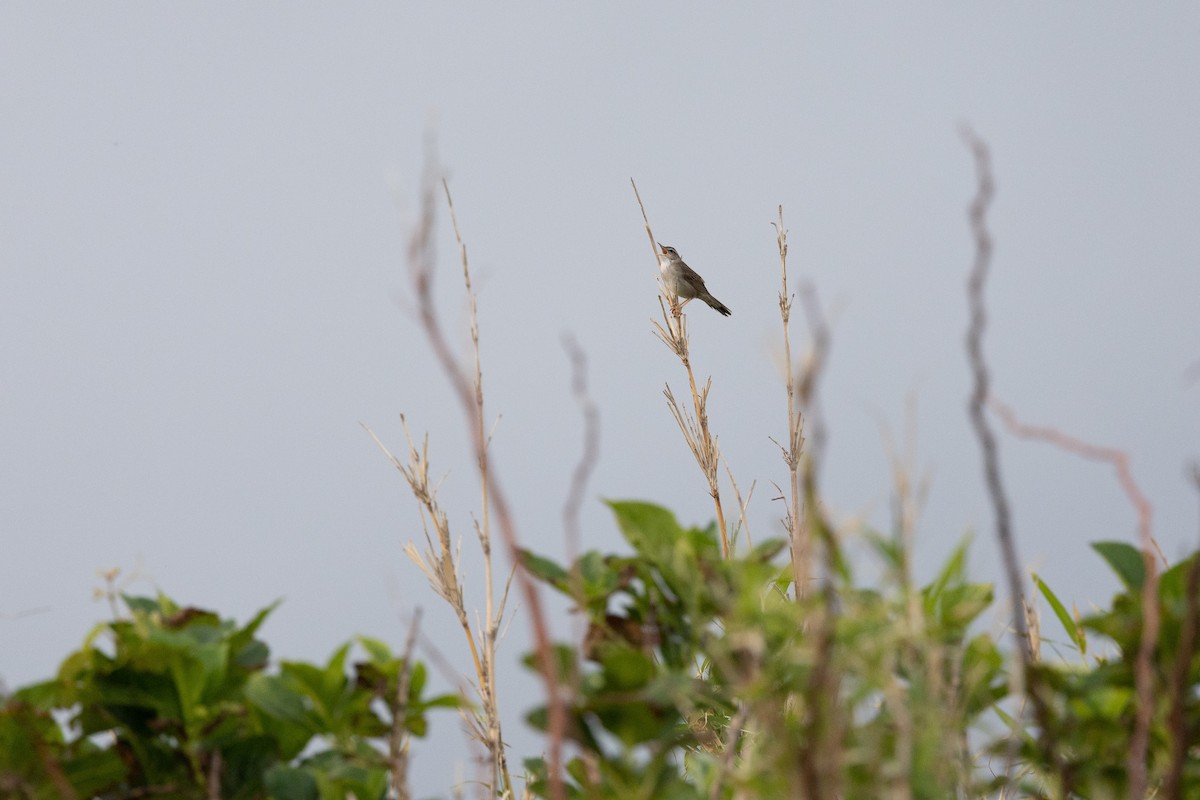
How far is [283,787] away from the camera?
104cm

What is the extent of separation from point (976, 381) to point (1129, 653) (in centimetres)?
35

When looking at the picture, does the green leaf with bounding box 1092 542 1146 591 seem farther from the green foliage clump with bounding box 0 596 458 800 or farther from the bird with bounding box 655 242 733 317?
the bird with bounding box 655 242 733 317

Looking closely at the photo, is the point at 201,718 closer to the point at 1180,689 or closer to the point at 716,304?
the point at 1180,689

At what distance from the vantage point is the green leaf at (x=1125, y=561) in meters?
1.10

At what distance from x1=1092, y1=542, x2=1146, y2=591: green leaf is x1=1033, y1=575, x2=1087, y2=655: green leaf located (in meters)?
0.24

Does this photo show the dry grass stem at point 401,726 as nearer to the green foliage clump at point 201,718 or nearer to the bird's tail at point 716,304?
the green foliage clump at point 201,718

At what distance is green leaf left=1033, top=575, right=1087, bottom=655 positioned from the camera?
135 centimetres

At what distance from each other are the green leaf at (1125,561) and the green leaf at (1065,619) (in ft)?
0.80

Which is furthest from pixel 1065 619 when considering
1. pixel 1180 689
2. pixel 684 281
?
pixel 684 281

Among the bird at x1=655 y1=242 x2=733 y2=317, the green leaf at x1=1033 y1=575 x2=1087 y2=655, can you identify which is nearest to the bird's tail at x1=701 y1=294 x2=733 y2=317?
the bird at x1=655 y1=242 x2=733 y2=317

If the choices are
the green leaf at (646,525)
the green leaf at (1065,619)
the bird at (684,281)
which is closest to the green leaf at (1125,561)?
the green leaf at (1065,619)

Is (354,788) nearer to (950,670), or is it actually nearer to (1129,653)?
(950,670)

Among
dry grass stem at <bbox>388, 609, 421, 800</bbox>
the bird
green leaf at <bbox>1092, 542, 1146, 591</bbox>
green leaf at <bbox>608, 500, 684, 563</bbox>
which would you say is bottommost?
dry grass stem at <bbox>388, 609, 421, 800</bbox>

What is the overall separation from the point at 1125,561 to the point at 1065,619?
26 centimetres
